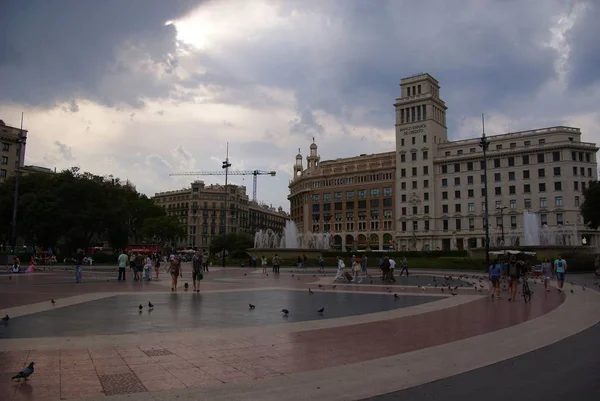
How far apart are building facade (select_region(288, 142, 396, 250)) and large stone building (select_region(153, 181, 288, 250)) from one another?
109 ft

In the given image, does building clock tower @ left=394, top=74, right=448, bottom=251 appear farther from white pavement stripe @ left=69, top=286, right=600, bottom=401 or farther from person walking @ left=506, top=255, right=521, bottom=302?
white pavement stripe @ left=69, top=286, right=600, bottom=401

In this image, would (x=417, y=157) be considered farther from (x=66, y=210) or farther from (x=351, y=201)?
(x=66, y=210)

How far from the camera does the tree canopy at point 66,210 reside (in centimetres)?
6384

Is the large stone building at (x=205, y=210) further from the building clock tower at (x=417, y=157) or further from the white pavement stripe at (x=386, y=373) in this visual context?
the white pavement stripe at (x=386, y=373)

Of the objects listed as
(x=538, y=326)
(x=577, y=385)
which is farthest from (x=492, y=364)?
(x=538, y=326)

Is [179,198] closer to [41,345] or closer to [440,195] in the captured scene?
[440,195]

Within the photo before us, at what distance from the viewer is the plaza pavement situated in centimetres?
690

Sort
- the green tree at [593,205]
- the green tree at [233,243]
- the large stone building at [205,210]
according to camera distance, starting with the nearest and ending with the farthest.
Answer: the green tree at [593,205] < the green tree at [233,243] < the large stone building at [205,210]

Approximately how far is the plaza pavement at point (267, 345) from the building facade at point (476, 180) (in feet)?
239

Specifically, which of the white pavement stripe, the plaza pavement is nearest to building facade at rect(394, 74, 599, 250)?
the plaza pavement

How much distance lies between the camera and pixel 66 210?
64.3 m

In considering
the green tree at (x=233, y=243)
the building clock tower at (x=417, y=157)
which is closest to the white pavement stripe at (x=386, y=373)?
the green tree at (x=233, y=243)

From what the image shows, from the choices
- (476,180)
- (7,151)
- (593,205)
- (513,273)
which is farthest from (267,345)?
(7,151)

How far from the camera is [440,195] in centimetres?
10294
